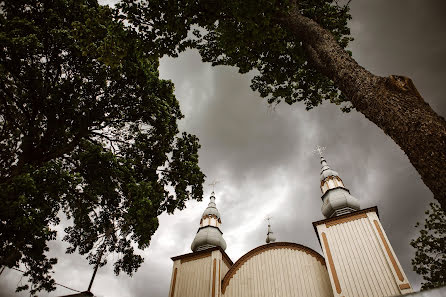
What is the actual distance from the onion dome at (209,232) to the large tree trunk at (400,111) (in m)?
12.8

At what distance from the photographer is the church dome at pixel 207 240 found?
1554 cm

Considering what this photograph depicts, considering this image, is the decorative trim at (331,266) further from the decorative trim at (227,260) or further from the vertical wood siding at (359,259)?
the decorative trim at (227,260)

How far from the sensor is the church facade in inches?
392

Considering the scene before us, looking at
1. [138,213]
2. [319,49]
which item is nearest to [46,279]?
[138,213]

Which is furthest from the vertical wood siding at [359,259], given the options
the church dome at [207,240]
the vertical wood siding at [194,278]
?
the church dome at [207,240]

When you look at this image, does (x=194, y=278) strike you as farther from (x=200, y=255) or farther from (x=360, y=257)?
(x=360, y=257)

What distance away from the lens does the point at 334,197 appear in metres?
15.0

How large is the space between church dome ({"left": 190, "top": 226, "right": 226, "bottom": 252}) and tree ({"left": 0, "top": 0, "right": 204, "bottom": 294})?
7060 mm

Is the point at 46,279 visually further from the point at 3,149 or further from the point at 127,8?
the point at 127,8

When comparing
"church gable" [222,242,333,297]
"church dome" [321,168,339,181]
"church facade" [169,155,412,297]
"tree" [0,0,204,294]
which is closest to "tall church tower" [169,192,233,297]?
"church facade" [169,155,412,297]

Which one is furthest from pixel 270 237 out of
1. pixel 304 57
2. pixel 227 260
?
pixel 304 57

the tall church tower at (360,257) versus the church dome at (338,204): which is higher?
the church dome at (338,204)

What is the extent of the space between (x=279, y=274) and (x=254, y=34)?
1021 cm

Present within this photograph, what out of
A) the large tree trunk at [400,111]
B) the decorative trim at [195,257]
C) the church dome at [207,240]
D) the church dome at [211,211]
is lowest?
the large tree trunk at [400,111]
